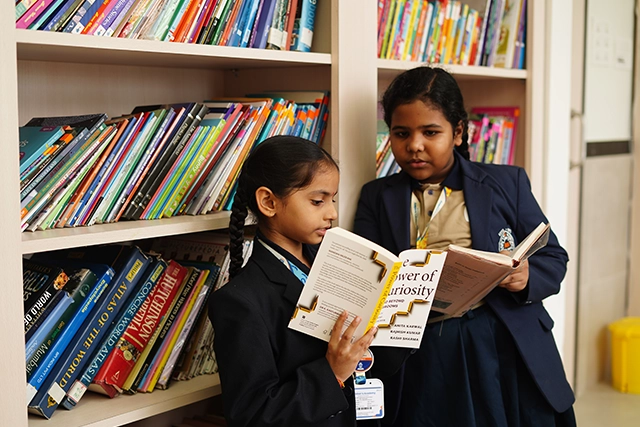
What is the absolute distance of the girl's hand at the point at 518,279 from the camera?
1.62 metres

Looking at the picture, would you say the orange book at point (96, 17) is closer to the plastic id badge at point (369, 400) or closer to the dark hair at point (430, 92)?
the dark hair at point (430, 92)

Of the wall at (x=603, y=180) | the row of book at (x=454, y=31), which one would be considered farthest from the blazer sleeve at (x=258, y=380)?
the wall at (x=603, y=180)

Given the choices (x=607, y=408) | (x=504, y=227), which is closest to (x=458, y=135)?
(x=504, y=227)

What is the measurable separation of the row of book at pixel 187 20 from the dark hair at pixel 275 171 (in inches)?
12.3

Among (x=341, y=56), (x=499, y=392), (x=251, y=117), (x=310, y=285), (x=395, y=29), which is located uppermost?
(x=395, y=29)

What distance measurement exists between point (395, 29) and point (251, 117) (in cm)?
61

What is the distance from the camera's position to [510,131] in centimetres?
230

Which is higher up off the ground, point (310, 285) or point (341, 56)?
point (341, 56)

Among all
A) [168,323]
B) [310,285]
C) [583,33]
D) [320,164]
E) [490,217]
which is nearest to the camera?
[310,285]

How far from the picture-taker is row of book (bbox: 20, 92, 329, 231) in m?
1.34

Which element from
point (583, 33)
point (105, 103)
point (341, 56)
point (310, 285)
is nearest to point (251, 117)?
point (341, 56)

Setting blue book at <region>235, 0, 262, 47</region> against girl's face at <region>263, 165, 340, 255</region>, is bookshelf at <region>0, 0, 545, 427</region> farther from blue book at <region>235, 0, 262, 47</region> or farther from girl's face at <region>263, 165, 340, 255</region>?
girl's face at <region>263, 165, 340, 255</region>

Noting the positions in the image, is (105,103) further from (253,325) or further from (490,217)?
(490,217)

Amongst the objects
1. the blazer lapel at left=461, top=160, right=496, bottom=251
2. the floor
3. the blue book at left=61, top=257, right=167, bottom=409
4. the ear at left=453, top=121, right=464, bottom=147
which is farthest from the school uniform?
the floor
